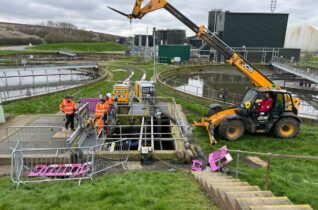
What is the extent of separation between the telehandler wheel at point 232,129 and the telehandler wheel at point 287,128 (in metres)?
1.72

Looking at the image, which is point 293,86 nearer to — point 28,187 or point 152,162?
point 152,162

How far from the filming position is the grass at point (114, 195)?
5.38m

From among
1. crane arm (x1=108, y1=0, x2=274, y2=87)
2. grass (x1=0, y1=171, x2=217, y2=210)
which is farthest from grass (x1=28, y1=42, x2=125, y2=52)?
grass (x1=0, y1=171, x2=217, y2=210)

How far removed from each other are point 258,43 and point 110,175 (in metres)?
52.4

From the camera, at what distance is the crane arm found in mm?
13062

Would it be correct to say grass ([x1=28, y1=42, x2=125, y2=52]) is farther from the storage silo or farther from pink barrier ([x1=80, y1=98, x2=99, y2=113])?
pink barrier ([x1=80, y1=98, x2=99, y2=113])

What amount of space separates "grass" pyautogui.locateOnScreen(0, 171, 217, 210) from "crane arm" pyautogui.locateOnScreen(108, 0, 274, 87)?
296 inches

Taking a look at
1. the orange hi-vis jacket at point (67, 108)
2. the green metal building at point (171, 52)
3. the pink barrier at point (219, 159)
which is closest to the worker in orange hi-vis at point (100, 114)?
the orange hi-vis jacket at point (67, 108)

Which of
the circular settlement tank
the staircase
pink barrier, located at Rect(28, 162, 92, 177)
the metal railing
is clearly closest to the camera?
the staircase

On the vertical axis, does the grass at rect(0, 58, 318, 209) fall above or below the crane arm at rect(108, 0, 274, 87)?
below

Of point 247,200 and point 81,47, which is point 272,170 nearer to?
point 247,200

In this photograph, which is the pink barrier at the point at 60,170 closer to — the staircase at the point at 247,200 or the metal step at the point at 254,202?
the staircase at the point at 247,200

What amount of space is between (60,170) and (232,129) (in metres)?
7.37

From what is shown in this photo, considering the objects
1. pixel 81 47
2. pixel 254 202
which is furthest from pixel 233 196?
pixel 81 47
